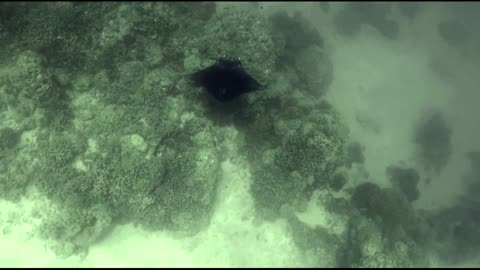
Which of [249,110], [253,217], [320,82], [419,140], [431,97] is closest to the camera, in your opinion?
[253,217]

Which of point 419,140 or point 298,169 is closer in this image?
point 298,169

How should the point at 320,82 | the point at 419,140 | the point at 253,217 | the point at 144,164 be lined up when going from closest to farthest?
the point at 144,164 → the point at 253,217 → the point at 320,82 → the point at 419,140

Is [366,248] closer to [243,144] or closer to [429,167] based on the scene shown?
[243,144]

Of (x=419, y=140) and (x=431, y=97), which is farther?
(x=431, y=97)

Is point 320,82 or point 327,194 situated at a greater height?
point 320,82

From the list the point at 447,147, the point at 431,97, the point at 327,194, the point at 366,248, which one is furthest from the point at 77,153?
the point at 431,97

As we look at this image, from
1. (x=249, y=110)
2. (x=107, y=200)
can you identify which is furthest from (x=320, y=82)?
(x=107, y=200)

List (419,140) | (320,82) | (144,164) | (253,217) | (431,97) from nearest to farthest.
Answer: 1. (144,164)
2. (253,217)
3. (320,82)
4. (419,140)
5. (431,97)

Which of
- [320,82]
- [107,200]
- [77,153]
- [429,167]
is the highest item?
[320,82]

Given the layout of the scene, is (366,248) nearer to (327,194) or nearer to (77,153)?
(327,194)
